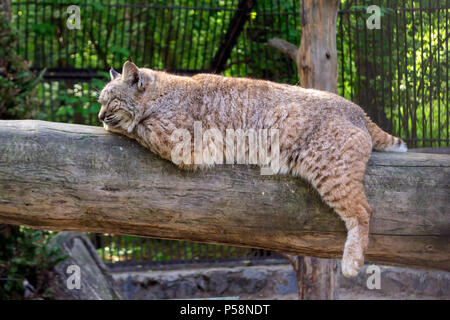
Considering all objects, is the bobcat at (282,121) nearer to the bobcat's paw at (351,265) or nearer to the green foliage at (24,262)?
the bobcat's paw at (351,265)

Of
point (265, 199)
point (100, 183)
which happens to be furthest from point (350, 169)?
point (100, 183)

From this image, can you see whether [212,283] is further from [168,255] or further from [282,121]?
[282,121]

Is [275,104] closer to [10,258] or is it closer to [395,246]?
[395,246]

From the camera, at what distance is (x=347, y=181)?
13.5ft

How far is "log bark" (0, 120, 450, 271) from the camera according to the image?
4047mm

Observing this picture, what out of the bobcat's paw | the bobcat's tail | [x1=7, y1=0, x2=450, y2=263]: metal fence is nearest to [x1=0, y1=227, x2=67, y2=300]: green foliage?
[x1=7, y1=0, x2=450, y2=263]: metal fence

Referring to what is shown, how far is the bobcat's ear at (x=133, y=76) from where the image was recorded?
4.45 m

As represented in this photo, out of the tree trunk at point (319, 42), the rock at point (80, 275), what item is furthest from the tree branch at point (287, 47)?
the rock at point (80, 275)

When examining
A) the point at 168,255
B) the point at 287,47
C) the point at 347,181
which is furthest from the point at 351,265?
the point at 168,255

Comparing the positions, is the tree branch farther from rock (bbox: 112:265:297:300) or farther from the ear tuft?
rock (bbox: 112:265:297:300)

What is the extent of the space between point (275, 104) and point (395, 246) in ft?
4.83

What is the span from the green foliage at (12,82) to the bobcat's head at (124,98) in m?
2.50

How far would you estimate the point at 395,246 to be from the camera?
4.23 meters

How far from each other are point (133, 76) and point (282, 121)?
1.27 meters
